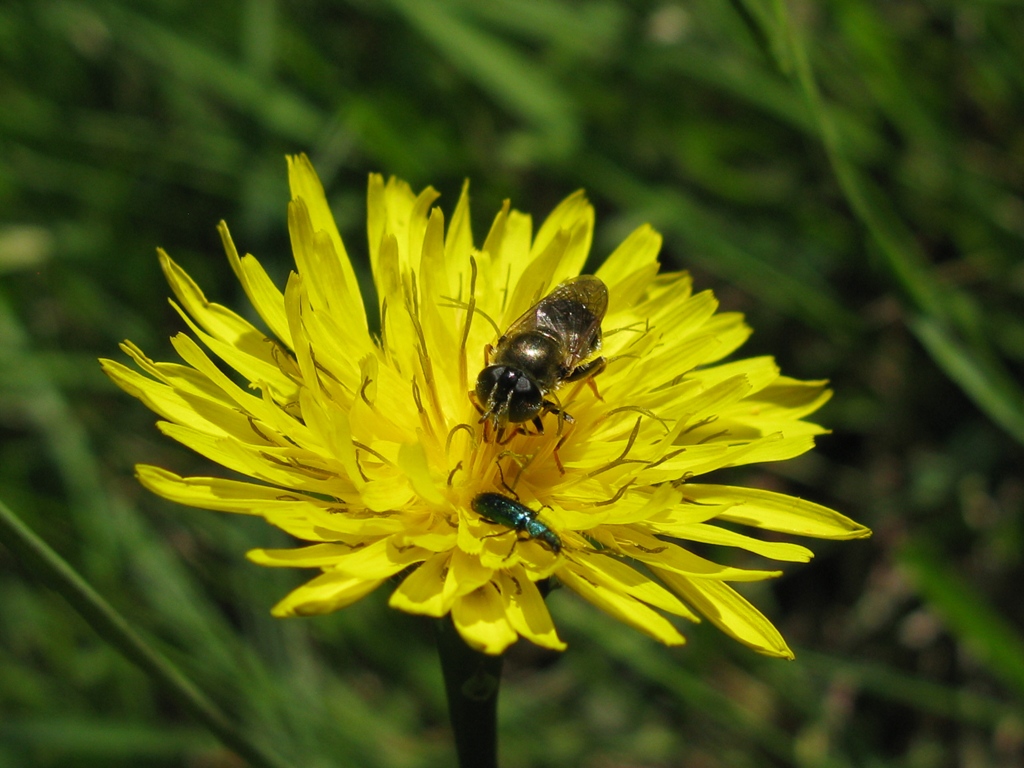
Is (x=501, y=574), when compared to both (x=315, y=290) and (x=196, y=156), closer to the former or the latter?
(x=315, y=290)

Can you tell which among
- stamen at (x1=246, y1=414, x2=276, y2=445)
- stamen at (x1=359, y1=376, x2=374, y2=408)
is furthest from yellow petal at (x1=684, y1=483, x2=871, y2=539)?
stamen at (x1=246, y1=414, x2=276, y2=445)

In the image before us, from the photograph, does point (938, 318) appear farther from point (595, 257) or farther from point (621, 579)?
point (621, 579)

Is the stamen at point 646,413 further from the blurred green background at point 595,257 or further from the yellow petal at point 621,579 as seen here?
the blurred green background at point 595,257

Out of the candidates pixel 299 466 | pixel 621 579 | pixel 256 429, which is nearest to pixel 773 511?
pixel 621 579

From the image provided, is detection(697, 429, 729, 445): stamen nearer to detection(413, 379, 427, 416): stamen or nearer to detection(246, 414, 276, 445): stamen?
detection(413, 379, 427, 416): stamen

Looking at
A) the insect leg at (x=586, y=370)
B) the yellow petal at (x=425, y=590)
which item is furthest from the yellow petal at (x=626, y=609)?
the insect leg at (x=586, y=370)

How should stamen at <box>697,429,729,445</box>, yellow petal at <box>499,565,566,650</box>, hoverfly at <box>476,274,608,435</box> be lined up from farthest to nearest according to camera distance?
stamen at <box>697,429,729,445</box> < hoverfly at <box>476,274,608,435</box> < yellow petal at <box>499,565,566,650</box>

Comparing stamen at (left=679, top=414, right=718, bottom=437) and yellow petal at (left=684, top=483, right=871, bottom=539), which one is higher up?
stamen at (left=679, top=414, right=718, bottom=437)
